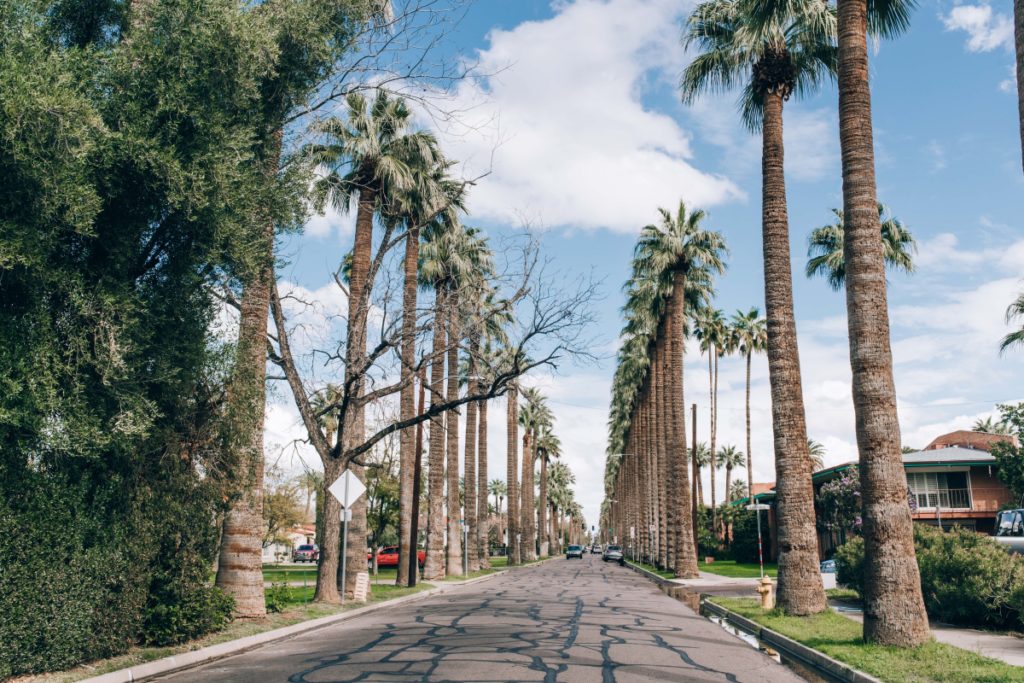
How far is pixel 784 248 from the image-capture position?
18438 mm

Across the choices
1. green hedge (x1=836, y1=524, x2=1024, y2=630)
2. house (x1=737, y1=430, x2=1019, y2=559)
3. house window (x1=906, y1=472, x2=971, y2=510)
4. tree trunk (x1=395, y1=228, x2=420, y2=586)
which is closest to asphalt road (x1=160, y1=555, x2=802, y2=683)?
green hedge (x1=836, y1=524, x2=1024, y2=630)

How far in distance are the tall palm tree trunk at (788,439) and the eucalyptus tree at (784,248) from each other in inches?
0.8

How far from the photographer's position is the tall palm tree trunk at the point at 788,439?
665 inches

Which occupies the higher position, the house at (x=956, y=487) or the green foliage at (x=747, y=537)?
the house at (x=956, y=487)

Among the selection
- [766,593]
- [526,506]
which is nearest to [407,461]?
[766,593]

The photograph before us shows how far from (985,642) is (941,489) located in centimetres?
4001

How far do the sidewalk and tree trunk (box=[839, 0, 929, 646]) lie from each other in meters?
1.00

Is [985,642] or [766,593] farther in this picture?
[766,593]

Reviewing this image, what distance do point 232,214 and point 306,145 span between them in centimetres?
377

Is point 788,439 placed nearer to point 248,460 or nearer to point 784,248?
point 784,248

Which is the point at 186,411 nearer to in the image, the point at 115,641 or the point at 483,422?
the point at 115,641

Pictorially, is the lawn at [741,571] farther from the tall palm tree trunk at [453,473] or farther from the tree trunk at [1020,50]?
the tree trunk at [1020,50]

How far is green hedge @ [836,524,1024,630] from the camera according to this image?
14.7 m

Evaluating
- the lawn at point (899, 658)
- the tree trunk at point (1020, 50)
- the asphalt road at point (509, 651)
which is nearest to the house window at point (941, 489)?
the asphalt road at point (509, 651)
